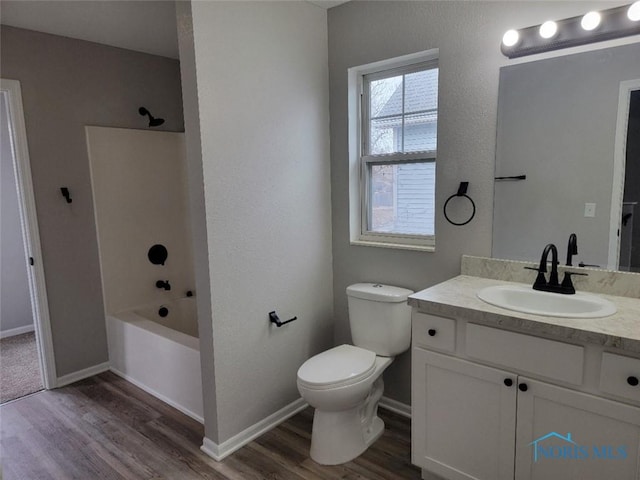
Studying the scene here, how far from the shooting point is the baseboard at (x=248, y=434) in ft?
7.06

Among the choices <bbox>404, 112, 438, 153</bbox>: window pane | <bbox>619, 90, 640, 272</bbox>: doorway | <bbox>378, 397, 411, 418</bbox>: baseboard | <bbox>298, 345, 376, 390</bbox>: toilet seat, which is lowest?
<bbox>378, 397, 411, 418</bbox>: baseboard

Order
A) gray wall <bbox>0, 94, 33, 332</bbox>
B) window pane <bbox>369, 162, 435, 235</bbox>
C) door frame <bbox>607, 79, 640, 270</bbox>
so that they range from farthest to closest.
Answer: gray wall <bbox>0, 94, 33, 332</bbox>
window pane <bbox>369, 162, 435, 235</bbox>
door frame <bbox>607, 79, 640, 270</bbox>

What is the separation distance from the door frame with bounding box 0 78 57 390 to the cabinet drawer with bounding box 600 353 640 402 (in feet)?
10.5

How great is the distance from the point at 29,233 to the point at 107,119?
99 cm

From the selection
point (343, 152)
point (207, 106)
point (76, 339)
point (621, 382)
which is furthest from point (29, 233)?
point (621, 382)

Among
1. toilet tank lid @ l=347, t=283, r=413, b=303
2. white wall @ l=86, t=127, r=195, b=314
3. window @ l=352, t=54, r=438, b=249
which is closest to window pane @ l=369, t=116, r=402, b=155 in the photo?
window @ l=352, t=54, r=438, b=249

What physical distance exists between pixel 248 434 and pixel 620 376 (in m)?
1.79

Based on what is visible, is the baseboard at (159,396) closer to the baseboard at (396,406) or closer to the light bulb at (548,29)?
the baseboard at (396,406)

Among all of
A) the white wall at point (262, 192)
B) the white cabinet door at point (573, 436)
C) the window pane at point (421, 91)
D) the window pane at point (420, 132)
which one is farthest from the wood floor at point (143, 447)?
the window pane at point (421, 91)

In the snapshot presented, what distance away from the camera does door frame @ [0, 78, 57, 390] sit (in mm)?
2664

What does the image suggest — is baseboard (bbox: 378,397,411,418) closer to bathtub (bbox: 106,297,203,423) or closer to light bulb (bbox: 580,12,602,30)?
bathtub (bbox: 106,297,203,423)

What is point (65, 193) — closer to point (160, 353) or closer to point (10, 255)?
point (160, 353)

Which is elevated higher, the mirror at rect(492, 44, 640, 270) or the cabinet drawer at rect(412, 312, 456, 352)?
the mirror at rect(492, 44, 640, 270)

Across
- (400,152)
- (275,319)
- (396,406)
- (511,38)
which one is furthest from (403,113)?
(396,406)
